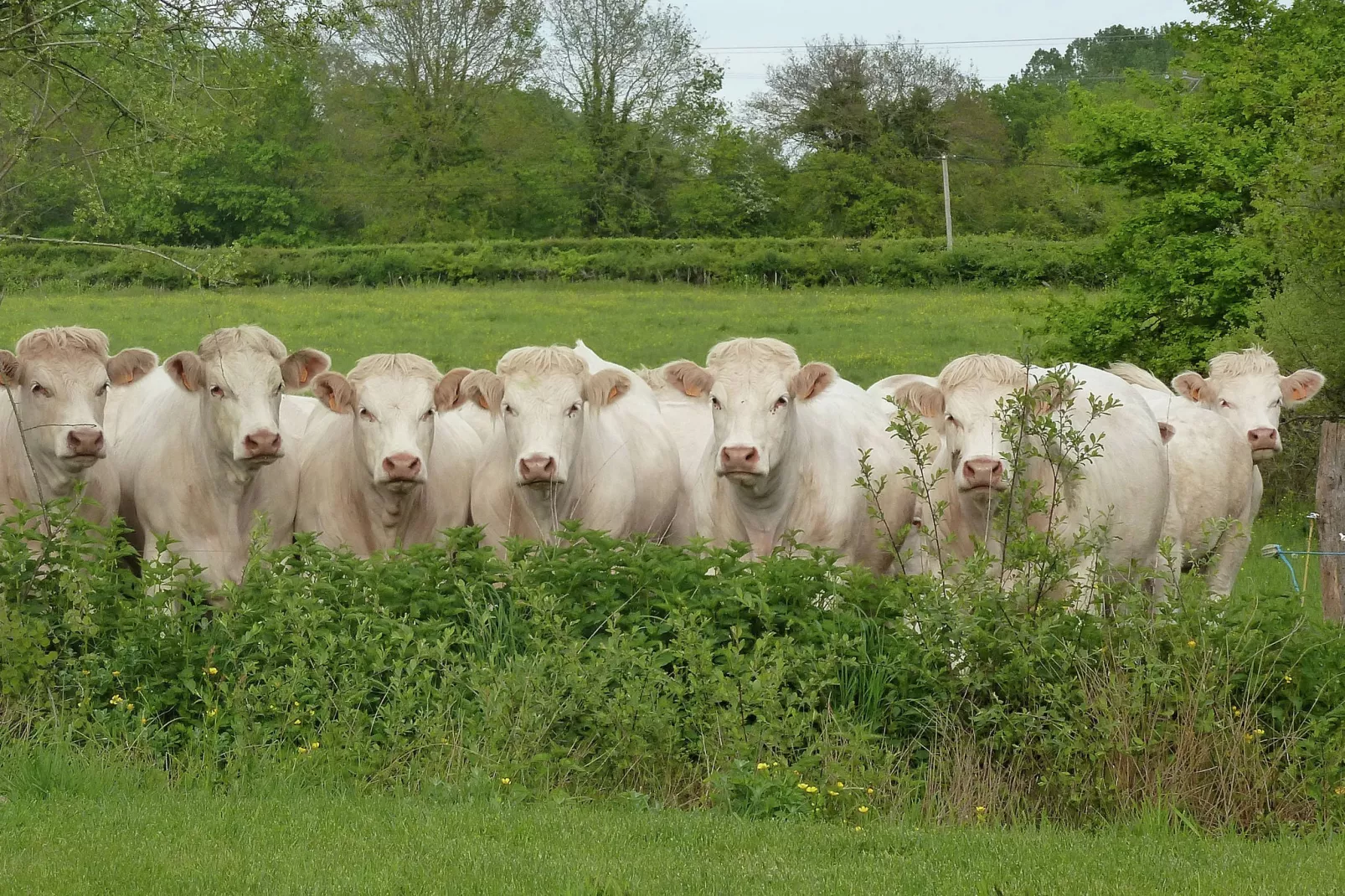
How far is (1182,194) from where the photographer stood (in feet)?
67.7

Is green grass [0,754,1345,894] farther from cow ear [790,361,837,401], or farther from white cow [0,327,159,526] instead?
cow ear [790,361,837,401]

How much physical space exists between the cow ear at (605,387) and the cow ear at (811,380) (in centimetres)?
121

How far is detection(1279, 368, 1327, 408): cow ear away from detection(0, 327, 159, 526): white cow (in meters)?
9.86

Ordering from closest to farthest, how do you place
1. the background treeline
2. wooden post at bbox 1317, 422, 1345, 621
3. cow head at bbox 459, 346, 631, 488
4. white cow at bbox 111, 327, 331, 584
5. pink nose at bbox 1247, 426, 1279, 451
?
1. wooden post at bbox 1317, 422, 1345, 621
2. white cow at bbox 111, 327, 331, 584
3. cow head at bbox 459, 346, 631, 488
4. pink nose at bbox 1247, 426, 1279, 451
5. the background treeline

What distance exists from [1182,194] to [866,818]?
1633cm

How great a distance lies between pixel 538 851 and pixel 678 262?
42.3 meters

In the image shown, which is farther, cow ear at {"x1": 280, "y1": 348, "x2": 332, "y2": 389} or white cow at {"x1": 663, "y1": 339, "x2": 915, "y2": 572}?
cow ear at {"x1": 280, "y1": 348, "x2": 332, "y2": 389}

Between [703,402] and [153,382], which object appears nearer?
[153,382]

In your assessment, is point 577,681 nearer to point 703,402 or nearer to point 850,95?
point 703,402

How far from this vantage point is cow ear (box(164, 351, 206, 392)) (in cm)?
957

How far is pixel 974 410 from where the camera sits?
28.9 ft

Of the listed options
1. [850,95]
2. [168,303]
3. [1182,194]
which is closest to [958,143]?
[850,95]

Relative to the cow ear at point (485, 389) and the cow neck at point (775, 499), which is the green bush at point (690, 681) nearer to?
the cow neck at point (775, 499)

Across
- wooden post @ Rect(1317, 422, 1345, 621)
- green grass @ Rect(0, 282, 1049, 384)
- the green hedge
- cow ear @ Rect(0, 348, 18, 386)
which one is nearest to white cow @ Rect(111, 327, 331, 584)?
cow ear @ Rect(0, 348, 18, 386)
